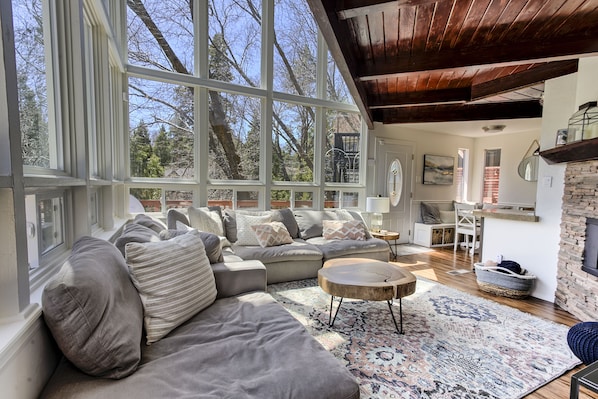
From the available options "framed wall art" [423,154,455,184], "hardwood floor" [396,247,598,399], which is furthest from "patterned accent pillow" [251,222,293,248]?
"framed wall art" [423,154,455,184]

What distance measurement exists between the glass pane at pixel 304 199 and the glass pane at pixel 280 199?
0.15 meters

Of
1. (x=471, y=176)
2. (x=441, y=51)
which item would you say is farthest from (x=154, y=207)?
(x=471, y=176)

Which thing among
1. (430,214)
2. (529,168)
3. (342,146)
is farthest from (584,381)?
(529,168)

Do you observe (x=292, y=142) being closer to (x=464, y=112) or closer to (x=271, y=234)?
(x=271, y=234)

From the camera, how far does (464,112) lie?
14.4 ft

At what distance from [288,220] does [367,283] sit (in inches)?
83.5

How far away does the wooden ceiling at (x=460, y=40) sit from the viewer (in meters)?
1.87

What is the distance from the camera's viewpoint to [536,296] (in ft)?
10.4

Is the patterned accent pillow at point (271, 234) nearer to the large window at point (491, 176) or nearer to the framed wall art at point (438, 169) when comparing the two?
the framed wall art at point (438, 169)

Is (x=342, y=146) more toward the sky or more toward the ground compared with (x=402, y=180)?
more toward the sky

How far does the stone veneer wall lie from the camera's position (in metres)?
2.54

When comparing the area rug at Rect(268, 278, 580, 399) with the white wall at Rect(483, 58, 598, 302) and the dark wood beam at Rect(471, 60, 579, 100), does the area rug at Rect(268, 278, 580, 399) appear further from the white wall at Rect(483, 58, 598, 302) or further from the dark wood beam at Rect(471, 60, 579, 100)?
the dark wood beam at Rect(471, 60, 579, 100)

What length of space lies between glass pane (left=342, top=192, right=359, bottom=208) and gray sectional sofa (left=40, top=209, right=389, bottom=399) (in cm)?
378

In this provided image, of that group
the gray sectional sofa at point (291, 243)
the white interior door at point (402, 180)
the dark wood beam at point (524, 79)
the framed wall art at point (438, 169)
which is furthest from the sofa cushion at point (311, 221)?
the framed wall art at point (438, 169)
